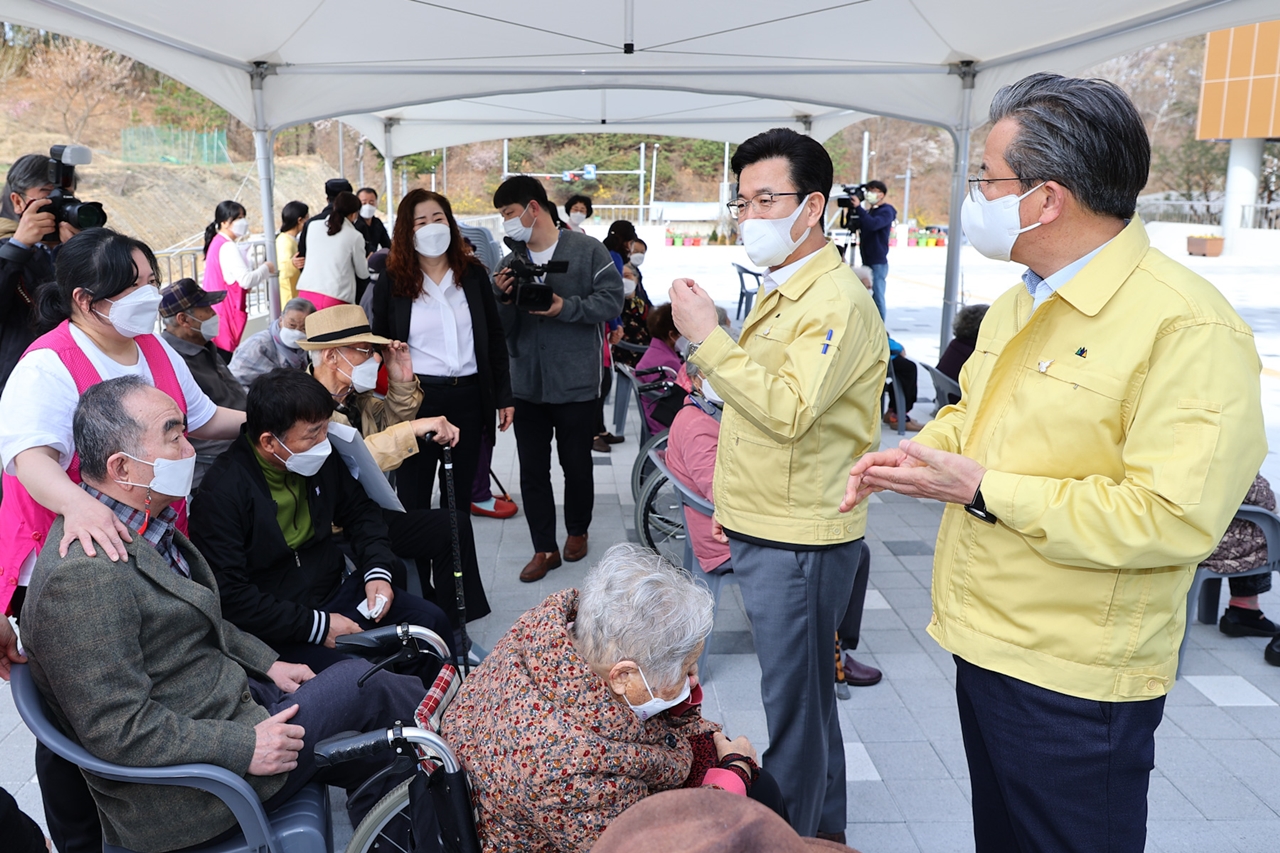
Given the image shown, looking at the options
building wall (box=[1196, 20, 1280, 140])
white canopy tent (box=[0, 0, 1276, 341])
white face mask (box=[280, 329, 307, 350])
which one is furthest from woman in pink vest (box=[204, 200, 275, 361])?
building wall (box=[1196, 20, 1280, 140])

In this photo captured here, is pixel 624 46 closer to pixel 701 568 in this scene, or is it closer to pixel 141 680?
pixel 701 568

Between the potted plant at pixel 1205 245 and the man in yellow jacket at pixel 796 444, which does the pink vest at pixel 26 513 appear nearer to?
the man in yellow jacket at pixel 796 444

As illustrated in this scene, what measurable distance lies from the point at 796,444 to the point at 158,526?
1.29 meters

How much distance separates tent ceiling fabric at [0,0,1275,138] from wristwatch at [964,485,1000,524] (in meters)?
3.17

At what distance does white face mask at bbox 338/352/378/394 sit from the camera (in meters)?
3.30

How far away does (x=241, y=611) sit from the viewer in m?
2.22

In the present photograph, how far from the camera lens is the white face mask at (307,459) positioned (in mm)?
2424

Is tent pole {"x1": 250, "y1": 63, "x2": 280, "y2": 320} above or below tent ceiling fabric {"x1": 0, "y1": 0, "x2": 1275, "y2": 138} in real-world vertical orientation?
below

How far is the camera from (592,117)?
32.8 feet

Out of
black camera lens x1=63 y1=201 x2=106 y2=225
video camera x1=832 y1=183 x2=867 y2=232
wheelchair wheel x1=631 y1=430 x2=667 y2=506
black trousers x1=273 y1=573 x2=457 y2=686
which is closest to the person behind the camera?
black trousers x1=273 y1=573 x2=457 y2=686

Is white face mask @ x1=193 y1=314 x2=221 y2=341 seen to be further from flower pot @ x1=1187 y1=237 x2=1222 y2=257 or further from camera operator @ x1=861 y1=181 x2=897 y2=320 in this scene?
flower pot @ x1=1187 y1=237 x2=1222 y2=257

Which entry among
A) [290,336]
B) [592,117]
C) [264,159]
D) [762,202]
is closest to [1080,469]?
[762,202]

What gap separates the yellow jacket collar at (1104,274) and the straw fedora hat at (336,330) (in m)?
2.49

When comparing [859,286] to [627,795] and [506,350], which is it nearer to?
[627,795]
